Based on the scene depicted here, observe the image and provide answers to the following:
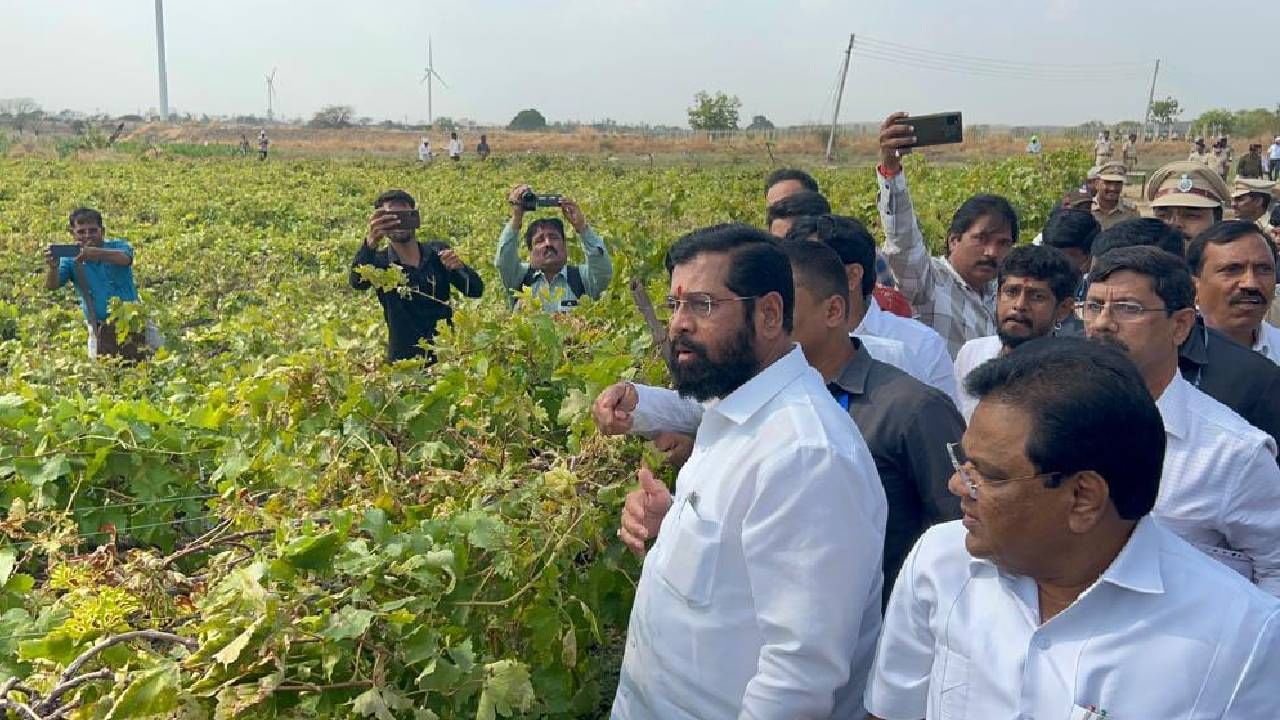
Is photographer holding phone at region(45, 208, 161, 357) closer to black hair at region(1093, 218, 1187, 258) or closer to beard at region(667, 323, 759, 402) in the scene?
beard at region(667, 323, 759, 402)

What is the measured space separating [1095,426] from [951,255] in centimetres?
350

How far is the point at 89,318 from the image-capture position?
24.2 feet

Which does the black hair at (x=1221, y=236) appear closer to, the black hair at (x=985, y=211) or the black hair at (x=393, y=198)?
the black hair at (x=985, y=211)

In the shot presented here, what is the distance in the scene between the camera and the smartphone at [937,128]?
4.84 m

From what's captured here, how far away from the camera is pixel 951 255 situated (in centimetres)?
509

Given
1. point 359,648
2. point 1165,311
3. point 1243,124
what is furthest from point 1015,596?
point 1243,124

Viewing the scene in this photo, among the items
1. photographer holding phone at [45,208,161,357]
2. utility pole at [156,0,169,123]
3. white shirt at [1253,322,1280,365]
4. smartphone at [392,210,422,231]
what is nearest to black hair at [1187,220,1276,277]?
white shirt at [1253,322,1280,365]

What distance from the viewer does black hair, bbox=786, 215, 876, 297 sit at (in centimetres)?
369

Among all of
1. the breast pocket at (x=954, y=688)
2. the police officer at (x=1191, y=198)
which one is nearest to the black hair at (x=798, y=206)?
the police officer at (x=1191, y=198)

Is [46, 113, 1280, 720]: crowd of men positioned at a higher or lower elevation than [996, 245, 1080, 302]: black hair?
lower

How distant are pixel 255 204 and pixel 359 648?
2073cm

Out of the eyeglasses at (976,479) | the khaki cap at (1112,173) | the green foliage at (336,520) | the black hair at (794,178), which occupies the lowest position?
the green foliage at (336,520)

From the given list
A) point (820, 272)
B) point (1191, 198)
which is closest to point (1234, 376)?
point (820, 272)

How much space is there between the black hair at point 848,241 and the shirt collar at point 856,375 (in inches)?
34.2
